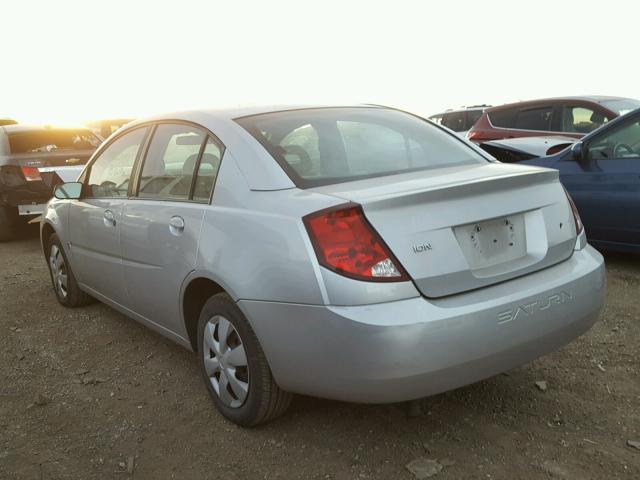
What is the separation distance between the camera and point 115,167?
160 inches

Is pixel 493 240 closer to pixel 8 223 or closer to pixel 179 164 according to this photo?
pixel 179 164

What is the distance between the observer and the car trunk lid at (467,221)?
2336 millimetres

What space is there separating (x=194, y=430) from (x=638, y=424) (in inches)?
79.2

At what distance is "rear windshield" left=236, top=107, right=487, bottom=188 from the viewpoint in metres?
2.83

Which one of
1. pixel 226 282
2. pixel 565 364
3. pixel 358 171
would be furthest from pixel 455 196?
pixel 565 364

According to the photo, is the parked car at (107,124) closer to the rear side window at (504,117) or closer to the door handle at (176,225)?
the rear side window at (504,117)

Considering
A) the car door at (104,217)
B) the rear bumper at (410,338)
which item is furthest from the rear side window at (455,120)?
the rear bumper at (410,338)

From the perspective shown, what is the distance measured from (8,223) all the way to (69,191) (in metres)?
4.58

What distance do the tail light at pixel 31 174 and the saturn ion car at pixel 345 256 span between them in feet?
16.5

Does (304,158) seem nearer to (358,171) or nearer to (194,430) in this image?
(358,171)

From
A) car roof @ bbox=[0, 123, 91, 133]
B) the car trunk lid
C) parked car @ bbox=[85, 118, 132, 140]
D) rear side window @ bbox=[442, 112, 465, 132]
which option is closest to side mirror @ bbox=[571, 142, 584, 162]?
the car trunk lid

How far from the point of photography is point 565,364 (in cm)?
346

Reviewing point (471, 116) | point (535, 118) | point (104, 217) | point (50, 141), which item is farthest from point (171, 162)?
point (471, 116)

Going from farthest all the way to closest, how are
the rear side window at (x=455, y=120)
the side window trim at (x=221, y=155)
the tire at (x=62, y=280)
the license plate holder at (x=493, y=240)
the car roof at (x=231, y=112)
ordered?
the rear side window at (x=455, y=120) → the tire at (x=62, y=280) → the car roof at (x=231, y=112) → the side window trim at (x=221, y=155) → the license plate holder at (x=493, y=240)
